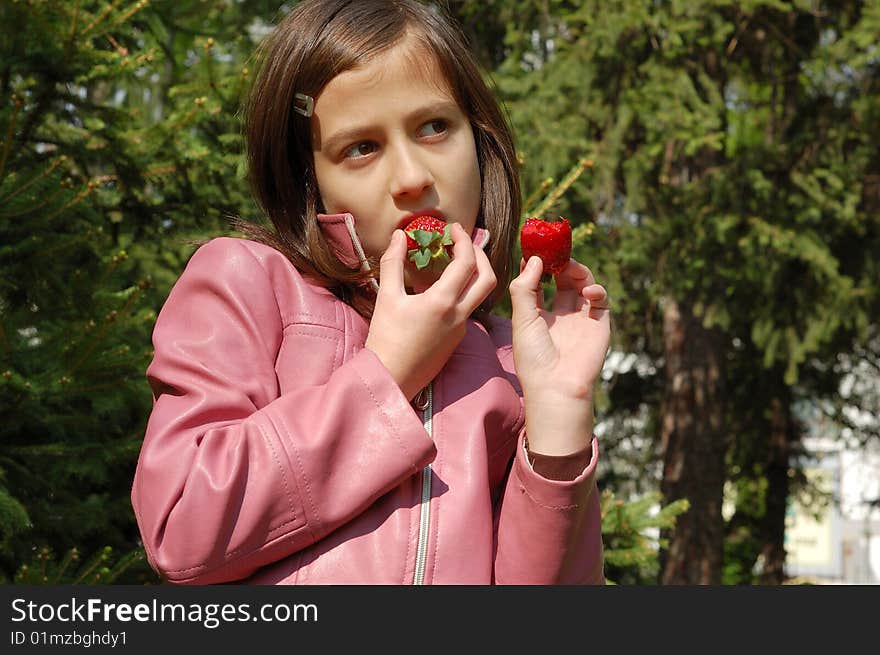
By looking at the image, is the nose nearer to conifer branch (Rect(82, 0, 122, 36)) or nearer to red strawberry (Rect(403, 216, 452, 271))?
red strawberry (Rect(403, 216, 452, 271))

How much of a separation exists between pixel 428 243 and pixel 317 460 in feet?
1.25

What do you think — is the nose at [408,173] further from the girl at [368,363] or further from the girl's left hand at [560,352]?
the girl's left hand at [560,352]

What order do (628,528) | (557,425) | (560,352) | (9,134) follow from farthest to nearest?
1. (628,528)
2. (9,134)
3. (560,352)
4. (557,425)

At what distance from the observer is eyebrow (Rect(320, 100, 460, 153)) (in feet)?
5.52

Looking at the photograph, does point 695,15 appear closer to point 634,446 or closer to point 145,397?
point 634,446

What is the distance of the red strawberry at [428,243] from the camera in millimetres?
1622

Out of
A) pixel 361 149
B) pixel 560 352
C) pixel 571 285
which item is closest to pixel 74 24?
pixel 361 149

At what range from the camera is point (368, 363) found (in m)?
1.52

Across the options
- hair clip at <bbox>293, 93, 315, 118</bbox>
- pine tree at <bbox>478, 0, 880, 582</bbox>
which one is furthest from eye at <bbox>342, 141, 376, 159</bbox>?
pine tree at <bbox>478, 0, 880, 582</bbox>

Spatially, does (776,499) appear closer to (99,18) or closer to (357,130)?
(99,18)

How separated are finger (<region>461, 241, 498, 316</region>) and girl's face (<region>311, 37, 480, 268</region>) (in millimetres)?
120

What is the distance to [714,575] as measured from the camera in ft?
29.1

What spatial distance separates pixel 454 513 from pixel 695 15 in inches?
248

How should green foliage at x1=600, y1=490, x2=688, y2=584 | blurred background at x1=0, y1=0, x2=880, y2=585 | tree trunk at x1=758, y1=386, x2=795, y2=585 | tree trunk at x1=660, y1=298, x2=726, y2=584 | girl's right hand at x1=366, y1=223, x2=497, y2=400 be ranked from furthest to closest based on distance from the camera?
1. tree trunk at x1=758, y1=386, x2=795, y2=585
2. tree trunk at x1=660, y1=298, x2=726, y2=584
3. green foliage at x1=600, y1=490, x2=688, y2=584
4. blurred background at x1=0, y1=0, x2=880, y2=585
5. girl's right hand at x1=366, y1=223, x2=497, y2=400
